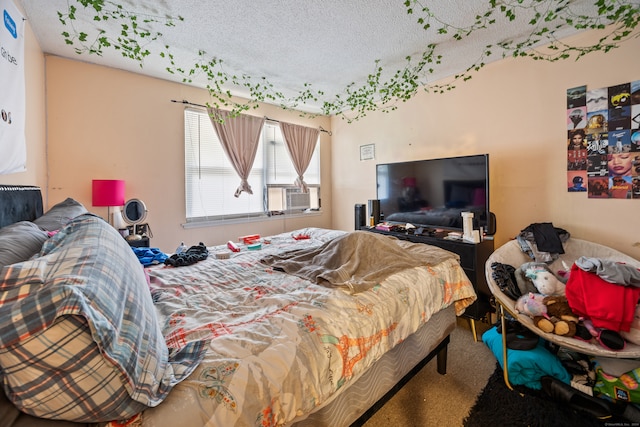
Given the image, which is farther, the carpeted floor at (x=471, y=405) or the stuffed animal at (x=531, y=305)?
the stuffed animal at (x=531, y=305)

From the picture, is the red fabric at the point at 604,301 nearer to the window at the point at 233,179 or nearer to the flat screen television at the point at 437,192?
the flat screen television at the point at 437,192

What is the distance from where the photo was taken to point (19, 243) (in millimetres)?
884

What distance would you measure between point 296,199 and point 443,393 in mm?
3208

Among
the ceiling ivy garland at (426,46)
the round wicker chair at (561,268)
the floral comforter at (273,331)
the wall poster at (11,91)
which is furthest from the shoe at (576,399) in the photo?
the wall poster at (11,91)

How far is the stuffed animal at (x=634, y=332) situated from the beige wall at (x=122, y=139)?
145 inches

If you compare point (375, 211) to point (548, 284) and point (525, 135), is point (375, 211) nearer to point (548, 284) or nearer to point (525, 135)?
point (525, 135)

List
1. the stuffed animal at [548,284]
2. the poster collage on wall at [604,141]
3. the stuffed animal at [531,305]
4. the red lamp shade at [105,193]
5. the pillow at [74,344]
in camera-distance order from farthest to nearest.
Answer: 1. the red lamp shade at [105,193]
2. the poster collage on wall at [604,141]
3. the stuffed animal at [548,284]
4. the stuffed animal at [531,305]
5. the pillow at [74,344]

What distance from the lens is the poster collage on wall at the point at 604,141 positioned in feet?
6.89

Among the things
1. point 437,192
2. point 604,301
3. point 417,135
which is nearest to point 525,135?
point 437,192

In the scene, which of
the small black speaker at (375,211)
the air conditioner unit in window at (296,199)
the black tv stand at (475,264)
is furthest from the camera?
the air conditioner unit in window at (296,199)

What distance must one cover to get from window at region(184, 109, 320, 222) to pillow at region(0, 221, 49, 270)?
238cm

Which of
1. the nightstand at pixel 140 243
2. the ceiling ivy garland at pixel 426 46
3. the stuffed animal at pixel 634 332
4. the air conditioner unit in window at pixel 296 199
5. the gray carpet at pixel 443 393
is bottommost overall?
the gray carpet at pixel 443 393

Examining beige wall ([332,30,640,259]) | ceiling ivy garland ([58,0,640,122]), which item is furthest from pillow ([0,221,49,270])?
beige wall ([332,30,640,259])

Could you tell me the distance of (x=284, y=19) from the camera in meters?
2.10
